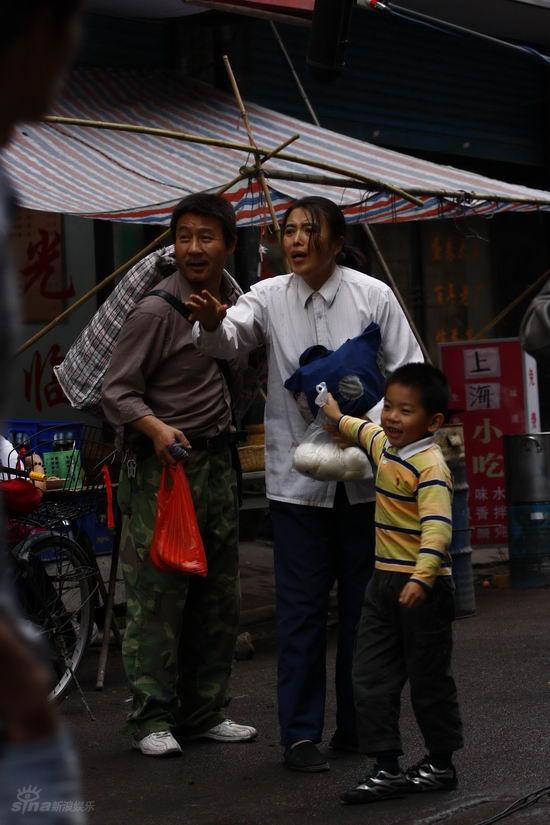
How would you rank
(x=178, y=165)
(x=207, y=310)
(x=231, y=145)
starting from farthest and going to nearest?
(x=178, y=165)
(x=231, y=145)
(x=207, y=310)

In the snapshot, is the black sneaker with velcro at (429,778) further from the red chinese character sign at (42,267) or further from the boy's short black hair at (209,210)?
the red chinese character sign at (42,267)

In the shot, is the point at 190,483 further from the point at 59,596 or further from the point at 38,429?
the point at 38,429

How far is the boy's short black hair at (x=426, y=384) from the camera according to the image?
4746mm

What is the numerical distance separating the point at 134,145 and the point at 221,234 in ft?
11.8

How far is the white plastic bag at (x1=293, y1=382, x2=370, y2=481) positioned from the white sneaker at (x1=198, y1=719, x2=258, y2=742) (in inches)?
49.5

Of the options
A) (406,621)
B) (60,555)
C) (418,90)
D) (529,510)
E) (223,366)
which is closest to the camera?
(406,621)

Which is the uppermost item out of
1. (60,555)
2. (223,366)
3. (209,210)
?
(209,210)

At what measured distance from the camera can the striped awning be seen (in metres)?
7.90

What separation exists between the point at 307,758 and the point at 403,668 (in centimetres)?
60

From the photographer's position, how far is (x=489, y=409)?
11117 millimetres

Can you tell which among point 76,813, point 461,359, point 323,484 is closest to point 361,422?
point 323,484

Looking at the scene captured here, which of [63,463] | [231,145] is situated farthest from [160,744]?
[231,145]

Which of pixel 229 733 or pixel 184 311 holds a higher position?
pixel 184 311

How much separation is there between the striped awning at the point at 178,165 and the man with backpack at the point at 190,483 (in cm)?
203
